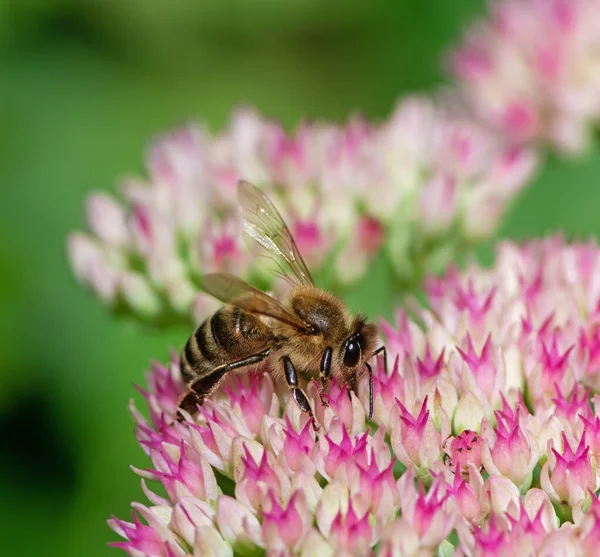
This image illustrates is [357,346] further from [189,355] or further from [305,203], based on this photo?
[305,203]

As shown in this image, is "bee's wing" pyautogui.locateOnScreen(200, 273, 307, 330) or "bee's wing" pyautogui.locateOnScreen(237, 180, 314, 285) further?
"bee's wing" pyautogui.locateOnScreen(237, 180, 314, 285)

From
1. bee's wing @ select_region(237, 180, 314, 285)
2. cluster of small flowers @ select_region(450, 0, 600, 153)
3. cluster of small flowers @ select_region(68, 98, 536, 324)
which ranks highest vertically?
cluster of small flowers @ select_region(450, 0, 600, 153)

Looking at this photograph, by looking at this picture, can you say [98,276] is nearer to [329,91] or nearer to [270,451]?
[270,451]

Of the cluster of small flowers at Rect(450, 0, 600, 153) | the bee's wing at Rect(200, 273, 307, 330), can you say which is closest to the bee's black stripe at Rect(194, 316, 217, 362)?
the bee's wing at Rect(200, 273, 307, 330)

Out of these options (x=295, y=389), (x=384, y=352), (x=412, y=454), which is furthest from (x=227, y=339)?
(x=412, y=454)

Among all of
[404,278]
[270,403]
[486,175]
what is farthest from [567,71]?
[270,403]

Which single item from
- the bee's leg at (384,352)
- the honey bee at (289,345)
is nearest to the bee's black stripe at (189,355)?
the honey bee at (289,345)

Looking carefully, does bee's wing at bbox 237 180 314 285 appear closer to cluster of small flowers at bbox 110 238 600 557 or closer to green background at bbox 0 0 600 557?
cluster of small flowers at bbox 110 238 600 557

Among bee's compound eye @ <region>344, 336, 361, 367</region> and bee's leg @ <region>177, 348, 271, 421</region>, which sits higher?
bee's compound eye @ <region>344, 336, 361, 367</region>
